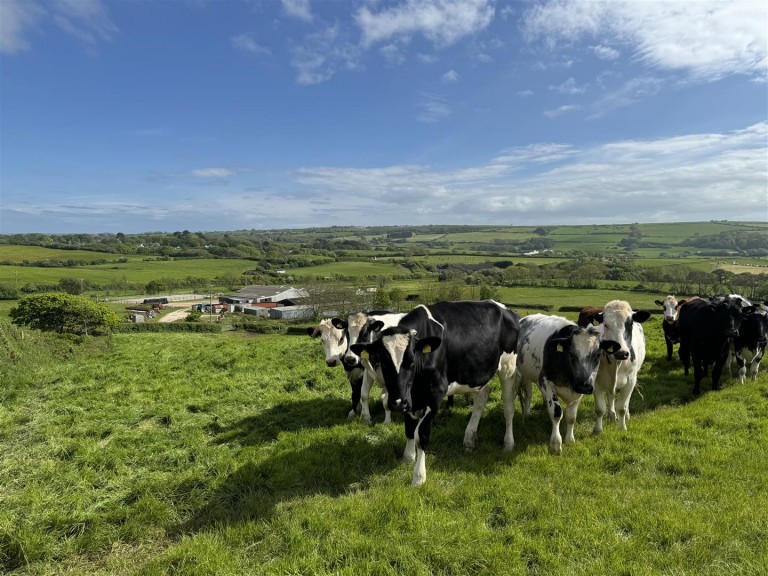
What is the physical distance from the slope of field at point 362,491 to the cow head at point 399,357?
1160 mm

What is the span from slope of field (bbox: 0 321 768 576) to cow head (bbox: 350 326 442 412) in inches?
45.7

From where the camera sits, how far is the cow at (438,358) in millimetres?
5531

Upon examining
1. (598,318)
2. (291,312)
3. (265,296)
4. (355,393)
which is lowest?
(291,312)

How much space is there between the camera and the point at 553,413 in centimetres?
671

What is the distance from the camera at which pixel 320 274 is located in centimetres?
11469

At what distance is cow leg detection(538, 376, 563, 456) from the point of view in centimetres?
655

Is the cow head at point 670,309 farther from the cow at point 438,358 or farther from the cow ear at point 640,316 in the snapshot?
the cow at point 438,358

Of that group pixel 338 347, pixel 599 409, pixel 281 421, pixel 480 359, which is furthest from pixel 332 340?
pixel 599 409

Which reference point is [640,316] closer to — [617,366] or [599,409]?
[617,366]

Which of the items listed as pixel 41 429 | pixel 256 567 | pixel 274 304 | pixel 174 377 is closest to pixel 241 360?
pixel 174 377

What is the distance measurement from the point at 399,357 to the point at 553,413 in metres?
2.99

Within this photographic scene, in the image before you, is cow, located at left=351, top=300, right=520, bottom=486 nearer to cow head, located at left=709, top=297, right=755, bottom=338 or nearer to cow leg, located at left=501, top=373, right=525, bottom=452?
cow leg, located at left=501, top=373, right=525, bottom=452

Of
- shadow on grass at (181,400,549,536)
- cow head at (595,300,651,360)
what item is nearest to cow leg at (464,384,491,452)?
shadow on grass at (181,400,549,536)

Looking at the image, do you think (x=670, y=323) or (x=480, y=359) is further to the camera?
(x=670, y=323)
